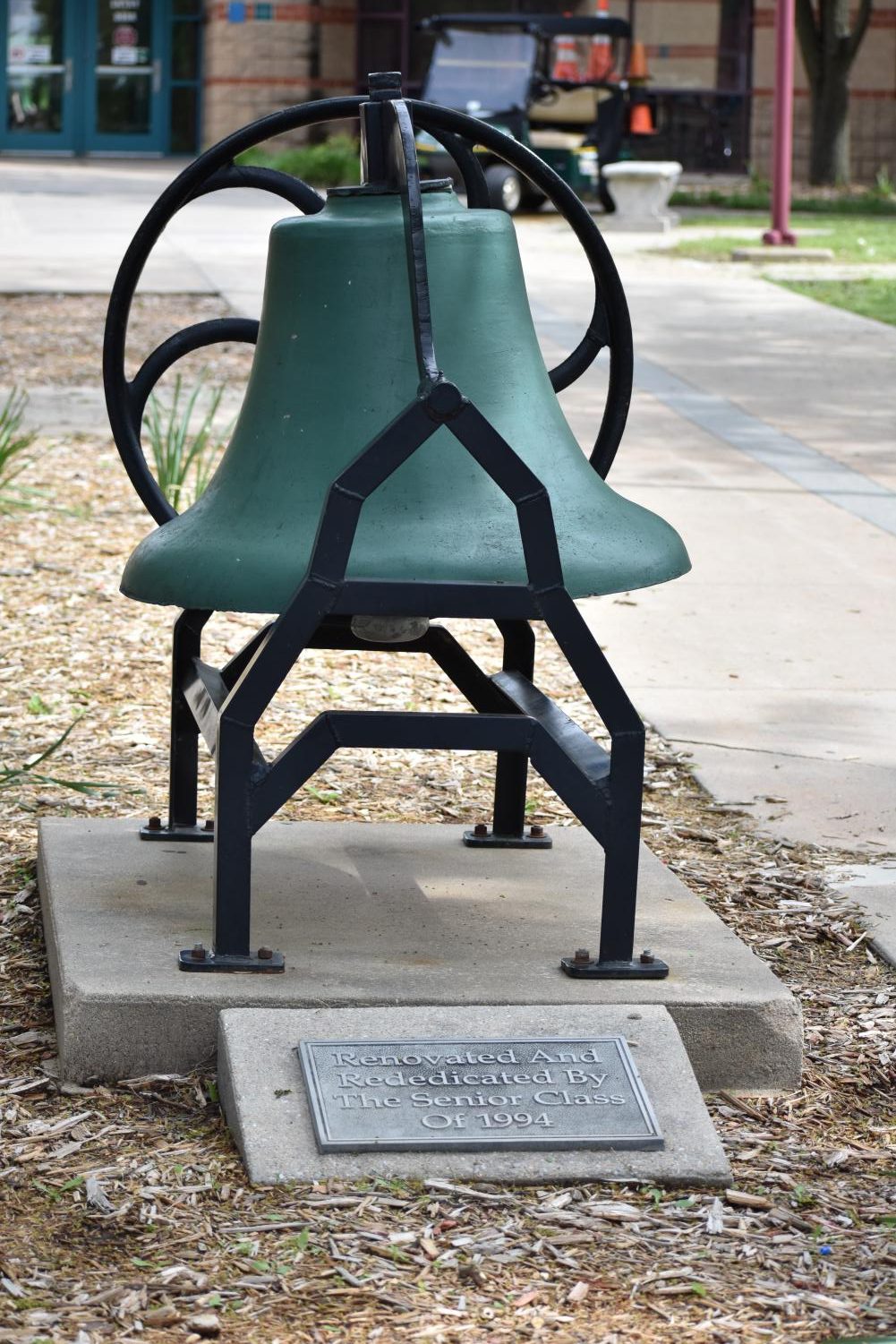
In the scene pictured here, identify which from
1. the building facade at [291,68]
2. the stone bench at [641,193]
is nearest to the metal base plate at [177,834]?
the stone bench at [641,193]

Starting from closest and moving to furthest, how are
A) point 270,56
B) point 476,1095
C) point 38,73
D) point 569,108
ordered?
point 476,1095, point 569,108, point 270,56, point 38,73

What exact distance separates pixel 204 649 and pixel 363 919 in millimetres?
2335

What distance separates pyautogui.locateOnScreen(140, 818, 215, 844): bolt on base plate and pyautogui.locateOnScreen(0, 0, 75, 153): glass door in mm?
31629

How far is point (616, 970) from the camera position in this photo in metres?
3.03

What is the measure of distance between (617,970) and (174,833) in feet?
3.30

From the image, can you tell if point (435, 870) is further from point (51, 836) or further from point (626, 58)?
point (626, 58)

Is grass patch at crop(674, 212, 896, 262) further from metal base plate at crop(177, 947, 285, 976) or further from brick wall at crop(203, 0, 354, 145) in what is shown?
metal base plate at crop(177, 947, 285, 976)

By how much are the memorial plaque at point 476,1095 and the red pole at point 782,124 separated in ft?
53.1

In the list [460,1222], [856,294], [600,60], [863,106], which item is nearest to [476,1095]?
[460,1222]

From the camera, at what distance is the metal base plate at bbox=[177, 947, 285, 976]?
9.73 ft

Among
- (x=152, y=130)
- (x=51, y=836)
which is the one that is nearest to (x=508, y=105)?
(x=152, y=130)

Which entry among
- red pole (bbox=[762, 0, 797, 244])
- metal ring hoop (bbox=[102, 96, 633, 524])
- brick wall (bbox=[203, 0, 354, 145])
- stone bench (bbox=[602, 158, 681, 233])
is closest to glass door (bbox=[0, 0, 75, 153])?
brick wall (bbox=[203, 0, 354, 145])

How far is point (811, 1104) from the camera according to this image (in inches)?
117

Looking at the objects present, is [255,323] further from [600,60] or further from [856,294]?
[600,60]
